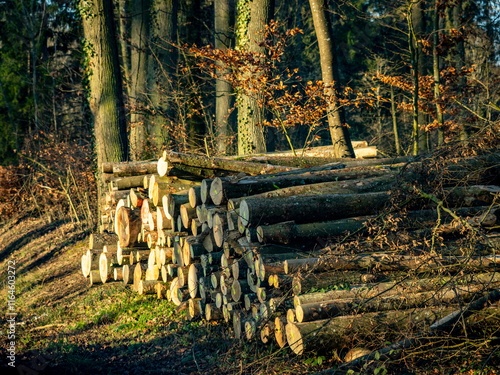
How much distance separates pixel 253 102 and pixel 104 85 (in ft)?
11.8

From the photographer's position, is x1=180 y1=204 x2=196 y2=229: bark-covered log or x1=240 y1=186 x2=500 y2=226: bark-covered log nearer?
x1=240 y1=186 x2=500 y2=226: bark-covered log

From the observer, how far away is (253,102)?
12.2 meters

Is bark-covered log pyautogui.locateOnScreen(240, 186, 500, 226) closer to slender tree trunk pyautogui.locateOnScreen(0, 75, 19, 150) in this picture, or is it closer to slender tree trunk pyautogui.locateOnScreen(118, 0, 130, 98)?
slender tree trunk pyautogui.locateOnScreen(118, 0, 130, 98)

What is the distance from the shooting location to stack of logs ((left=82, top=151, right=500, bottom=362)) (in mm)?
4676

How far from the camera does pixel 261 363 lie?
4.81 meters

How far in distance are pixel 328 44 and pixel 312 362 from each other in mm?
8219

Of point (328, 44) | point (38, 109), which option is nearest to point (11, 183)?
point (38, 109)

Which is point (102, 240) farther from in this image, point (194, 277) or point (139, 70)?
point (139, 70)

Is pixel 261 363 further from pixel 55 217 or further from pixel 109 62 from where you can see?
pixel 55 217

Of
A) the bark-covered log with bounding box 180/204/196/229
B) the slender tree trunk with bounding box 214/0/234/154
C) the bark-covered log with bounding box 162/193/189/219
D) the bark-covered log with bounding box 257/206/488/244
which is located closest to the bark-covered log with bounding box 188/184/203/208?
the bark-covered log with bounding box 180/204/196/229

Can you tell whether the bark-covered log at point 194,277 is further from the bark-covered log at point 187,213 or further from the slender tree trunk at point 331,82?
the slender tree trunk at point 331,82

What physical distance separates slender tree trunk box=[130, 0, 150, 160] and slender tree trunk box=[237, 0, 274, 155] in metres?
4.07

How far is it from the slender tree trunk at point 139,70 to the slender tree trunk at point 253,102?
13.3ft

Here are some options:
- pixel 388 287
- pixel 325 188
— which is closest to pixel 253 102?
pixel 325 188
